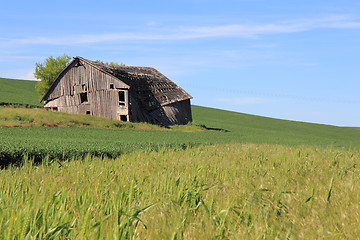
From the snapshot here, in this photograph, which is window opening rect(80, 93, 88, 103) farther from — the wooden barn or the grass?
the grass

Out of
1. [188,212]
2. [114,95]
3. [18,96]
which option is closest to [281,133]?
[114,95]

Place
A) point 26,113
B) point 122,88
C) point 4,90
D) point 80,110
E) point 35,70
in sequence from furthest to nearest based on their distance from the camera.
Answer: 1. point 4,90
2. point 35,70
3. point 80,110
4. point 122,88
5. point 26,113

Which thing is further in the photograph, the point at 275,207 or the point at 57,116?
the point at 57,116

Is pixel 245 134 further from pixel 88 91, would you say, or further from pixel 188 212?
pixel 188 212

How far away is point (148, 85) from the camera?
42.6 meters

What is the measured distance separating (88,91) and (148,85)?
749cm

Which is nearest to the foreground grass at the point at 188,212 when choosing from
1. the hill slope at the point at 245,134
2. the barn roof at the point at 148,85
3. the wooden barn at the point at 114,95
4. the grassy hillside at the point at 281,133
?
the hill slope at the point at 245,134

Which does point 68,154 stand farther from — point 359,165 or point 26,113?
point 26,113

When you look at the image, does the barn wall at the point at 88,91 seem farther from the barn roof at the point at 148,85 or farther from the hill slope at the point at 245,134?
the hill slope at the point at 245,134

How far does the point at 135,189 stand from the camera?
460 centimetres

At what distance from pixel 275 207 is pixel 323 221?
1.75 feet

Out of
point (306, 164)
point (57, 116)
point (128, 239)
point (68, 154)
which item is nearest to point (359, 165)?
point (306, 164)

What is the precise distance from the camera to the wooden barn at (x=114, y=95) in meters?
38.2

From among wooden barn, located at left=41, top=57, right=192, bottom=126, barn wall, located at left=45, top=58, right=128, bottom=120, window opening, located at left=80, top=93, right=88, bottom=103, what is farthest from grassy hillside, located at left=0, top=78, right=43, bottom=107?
window opening, located at left=80, top=93, right=88, bottom=103
